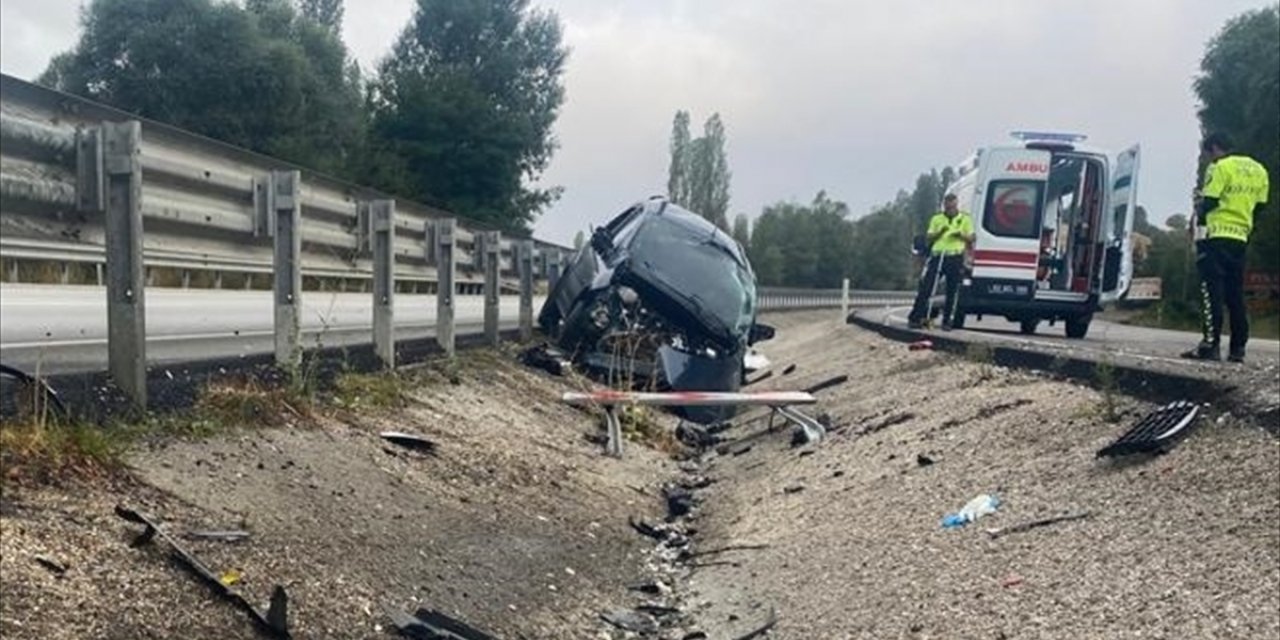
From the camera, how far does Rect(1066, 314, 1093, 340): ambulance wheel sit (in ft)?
60.0

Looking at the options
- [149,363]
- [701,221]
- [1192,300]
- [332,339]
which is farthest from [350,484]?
[1192,300]

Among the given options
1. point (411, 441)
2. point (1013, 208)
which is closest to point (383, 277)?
point (411, 441)

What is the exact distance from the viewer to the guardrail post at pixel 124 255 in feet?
15.6

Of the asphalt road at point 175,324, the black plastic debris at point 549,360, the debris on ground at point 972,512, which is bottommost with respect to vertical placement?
the debris on ground at point 972,512

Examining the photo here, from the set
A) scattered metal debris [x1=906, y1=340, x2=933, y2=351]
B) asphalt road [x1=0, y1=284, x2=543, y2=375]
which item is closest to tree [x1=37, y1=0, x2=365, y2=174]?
asphalt road [x1=0, y1=284, x2=543, y2=375]

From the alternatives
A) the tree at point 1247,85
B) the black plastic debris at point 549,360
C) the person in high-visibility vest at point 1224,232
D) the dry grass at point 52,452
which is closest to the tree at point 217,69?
the dry grass at point 52,452

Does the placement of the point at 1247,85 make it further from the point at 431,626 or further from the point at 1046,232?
the point at 431,626

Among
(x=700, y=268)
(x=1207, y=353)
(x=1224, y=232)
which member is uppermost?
(x=1224, y=232)

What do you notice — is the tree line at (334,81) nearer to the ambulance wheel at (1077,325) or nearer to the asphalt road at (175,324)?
the asphalt road at (175,324)

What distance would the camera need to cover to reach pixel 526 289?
14.7 metres

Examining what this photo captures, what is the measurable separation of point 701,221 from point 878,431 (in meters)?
4.63

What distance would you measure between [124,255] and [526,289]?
9.95 meters

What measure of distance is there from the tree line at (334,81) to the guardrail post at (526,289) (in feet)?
6.54

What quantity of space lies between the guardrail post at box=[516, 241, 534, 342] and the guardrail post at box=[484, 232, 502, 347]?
1.86 metres
